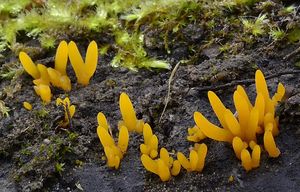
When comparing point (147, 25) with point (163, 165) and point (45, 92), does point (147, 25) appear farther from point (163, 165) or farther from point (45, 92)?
point (163, 165)

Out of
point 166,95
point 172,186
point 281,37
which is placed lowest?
point 172,186

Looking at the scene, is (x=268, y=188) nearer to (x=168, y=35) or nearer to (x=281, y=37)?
(x=281, y=37)

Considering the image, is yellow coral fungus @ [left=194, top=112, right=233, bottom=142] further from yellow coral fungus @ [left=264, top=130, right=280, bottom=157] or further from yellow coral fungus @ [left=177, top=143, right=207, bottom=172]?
yellow coral fungus @ [left=264, top=130, right=280, bottom=157]

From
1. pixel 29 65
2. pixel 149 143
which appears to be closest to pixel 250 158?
pixel 149 143

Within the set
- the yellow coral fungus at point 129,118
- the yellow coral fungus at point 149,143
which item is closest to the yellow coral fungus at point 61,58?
the yellow coral fungus at point 129,118

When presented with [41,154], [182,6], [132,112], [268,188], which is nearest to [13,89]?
[41,154]

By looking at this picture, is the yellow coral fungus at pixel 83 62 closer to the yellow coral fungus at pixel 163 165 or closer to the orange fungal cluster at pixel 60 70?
the orange fungal cluster at pixel 60 70
